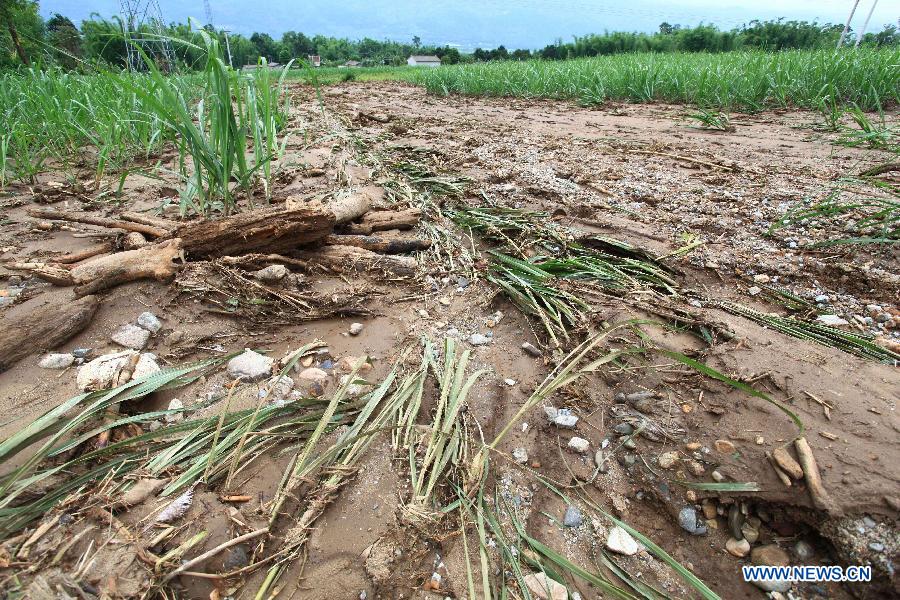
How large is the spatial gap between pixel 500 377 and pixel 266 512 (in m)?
0.89

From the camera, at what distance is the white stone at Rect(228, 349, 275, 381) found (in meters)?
1.53

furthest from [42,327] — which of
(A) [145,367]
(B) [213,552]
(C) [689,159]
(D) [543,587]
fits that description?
(C) [689,159]

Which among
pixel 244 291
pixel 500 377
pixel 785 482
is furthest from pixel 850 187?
pixel 244 291

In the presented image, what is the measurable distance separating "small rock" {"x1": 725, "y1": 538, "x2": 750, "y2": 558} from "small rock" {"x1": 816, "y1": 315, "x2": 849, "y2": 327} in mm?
966

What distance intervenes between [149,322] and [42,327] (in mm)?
322

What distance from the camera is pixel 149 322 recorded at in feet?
5.55

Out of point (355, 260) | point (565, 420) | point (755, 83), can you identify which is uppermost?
point (755, 83)

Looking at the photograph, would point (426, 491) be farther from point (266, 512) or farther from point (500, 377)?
point (500, 377)

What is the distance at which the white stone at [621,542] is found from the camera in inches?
46.4

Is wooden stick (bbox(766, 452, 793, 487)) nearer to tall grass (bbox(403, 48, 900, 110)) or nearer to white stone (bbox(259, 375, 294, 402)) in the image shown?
white stone (bbox(259, 375, 294, 402))

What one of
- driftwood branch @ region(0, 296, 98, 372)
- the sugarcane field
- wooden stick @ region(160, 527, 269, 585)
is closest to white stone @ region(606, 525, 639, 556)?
the sugarcane field

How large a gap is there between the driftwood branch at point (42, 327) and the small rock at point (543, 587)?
1784 mm

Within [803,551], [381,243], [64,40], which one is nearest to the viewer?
[803,551]

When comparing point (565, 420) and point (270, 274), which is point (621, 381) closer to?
point (565, 420)
